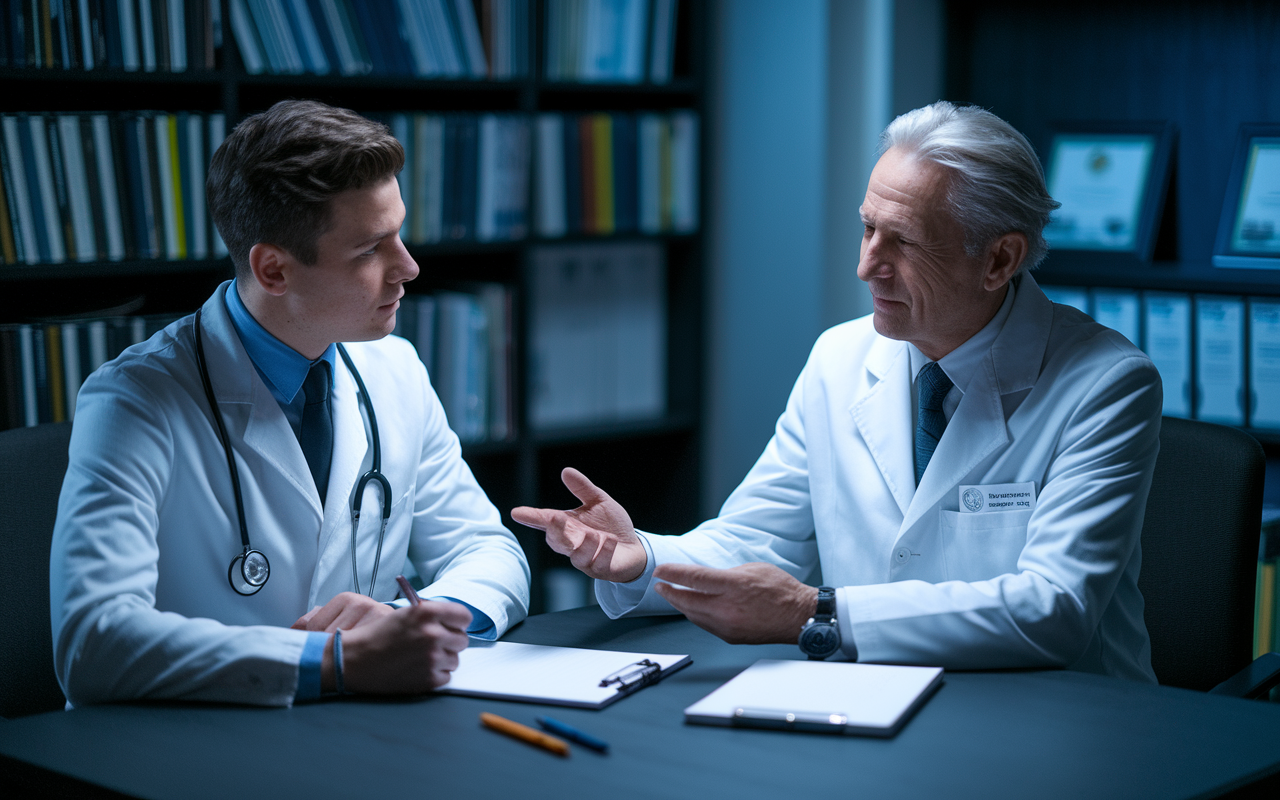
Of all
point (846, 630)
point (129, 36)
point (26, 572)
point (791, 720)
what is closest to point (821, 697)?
point (791, 720)

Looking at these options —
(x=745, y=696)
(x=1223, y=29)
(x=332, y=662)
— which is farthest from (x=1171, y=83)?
(x=332, y=662)

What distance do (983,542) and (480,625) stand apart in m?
0.70

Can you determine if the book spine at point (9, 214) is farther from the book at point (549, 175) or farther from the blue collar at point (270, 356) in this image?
the book at point (549, 175)

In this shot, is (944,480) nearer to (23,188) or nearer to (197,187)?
(197,187)

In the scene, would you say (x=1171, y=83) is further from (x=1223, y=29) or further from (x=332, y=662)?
(x=332, y=662)

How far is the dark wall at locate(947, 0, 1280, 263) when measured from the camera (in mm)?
2814

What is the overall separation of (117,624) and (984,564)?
1.11 m

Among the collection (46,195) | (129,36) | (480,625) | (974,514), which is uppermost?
(129,36)

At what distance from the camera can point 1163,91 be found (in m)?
2.94

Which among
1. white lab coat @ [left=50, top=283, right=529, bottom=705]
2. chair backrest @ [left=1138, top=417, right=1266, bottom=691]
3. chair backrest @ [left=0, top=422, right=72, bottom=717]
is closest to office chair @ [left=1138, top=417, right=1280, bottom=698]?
chair backrest @ [left=1138, top=417, right=1266, bottom=691]

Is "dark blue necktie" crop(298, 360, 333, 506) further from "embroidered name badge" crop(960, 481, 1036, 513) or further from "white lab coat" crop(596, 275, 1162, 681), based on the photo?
"embroidered name badge" crop(960, 481, 1036, 513)

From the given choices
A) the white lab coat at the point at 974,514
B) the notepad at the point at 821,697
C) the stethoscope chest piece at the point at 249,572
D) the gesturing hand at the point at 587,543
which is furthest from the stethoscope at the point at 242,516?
the notepad at the point at 821,697

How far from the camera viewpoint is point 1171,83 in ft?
9.60

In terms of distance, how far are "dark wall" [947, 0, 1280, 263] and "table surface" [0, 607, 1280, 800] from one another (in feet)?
6.30
